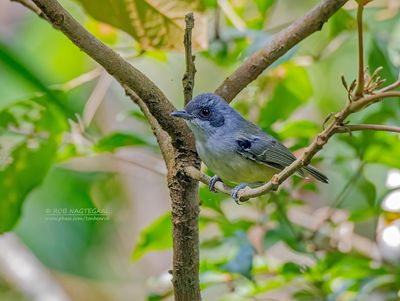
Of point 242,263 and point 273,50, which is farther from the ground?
point 273,50

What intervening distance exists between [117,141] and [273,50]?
75cm

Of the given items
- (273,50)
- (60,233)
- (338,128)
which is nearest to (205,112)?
(273,50)

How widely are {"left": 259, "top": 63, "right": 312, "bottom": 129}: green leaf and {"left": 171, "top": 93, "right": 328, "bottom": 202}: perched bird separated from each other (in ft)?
0.57

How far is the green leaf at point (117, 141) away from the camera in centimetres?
251

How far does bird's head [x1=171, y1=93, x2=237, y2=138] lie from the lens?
238 cm

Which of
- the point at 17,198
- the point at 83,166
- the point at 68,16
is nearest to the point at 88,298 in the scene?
the point at 83,166

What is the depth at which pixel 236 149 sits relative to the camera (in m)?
2.53

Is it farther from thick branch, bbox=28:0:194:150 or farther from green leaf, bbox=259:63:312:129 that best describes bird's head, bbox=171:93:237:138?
thick branch, bbox=28:0:194:150

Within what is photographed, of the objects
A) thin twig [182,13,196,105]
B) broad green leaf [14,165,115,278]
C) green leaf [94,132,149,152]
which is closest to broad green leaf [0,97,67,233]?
green leaf [94,132,149,152]

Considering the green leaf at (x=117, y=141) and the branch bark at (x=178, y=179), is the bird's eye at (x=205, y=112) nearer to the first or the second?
the green leaf at (x=117, y=141)

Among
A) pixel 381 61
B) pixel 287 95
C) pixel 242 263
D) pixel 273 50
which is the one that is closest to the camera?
pixel 273 50

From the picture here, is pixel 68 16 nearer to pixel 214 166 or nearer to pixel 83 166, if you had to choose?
pixel 214 166

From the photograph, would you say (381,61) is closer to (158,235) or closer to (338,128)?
(158,235)

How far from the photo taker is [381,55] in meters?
2.54
